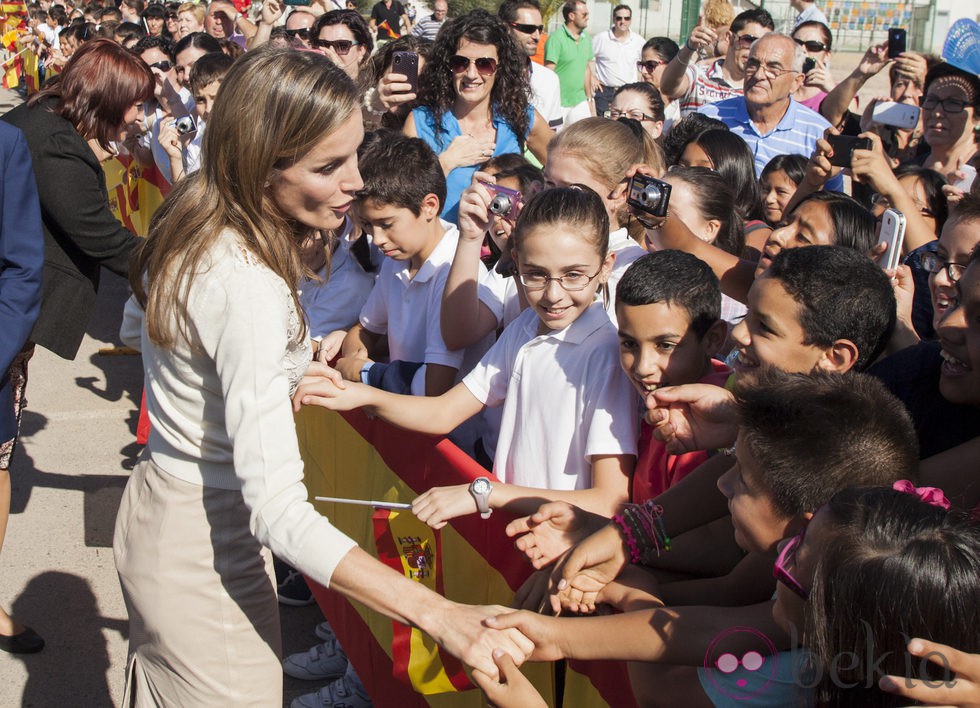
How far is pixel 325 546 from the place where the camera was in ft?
6.15

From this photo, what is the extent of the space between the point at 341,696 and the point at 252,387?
6.27 ft

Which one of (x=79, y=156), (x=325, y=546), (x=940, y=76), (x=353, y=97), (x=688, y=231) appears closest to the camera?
(x=325, y=546)

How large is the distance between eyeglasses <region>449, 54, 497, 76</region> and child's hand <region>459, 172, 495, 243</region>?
185cm

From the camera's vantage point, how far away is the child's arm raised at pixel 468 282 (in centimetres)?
312

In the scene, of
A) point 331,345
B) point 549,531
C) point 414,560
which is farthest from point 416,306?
point 549,531

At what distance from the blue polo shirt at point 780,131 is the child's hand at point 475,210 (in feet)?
9.41

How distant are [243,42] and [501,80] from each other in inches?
242

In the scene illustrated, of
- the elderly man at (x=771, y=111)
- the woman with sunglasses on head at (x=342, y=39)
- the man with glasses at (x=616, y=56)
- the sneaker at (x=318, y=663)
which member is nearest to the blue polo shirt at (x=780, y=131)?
the elderly man at (x=771, y=111)

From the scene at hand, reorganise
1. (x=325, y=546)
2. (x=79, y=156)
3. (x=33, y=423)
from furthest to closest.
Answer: (x=33, y=423), (x=79, y=156), (x=325, y=546)

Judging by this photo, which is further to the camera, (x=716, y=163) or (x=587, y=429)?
(x=716, y=163)

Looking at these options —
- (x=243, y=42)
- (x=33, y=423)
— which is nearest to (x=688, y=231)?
(x=33, y=423)

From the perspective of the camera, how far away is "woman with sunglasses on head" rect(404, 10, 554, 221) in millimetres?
4898

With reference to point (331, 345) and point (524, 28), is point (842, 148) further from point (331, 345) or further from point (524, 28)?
point (524, 28)

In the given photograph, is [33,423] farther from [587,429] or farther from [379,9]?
[379,9]
